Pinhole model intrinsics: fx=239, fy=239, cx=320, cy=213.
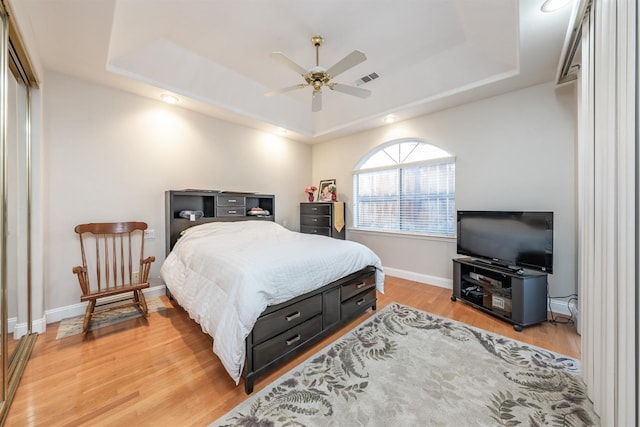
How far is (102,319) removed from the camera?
2.62m

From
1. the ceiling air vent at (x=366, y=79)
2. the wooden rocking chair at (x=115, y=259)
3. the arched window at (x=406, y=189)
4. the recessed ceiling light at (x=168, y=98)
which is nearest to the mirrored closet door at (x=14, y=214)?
the wooden rocking chair at (x=115, y=259)

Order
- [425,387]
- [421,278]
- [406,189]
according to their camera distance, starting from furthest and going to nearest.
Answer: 1. [406,189]
2. [421,278]
3. [425,387]

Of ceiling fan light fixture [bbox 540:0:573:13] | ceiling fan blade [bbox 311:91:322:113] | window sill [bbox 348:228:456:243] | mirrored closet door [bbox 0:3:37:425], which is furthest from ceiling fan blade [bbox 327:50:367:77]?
window sill [bbox 348:228:456:243]

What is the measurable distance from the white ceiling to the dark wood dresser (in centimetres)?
191

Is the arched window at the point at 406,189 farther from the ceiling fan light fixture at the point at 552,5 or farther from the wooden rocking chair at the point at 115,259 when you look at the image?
the wooden rocking chair at the point at 115,259

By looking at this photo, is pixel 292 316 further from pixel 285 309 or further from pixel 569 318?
pixel 569 318

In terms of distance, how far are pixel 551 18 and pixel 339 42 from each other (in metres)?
1.86

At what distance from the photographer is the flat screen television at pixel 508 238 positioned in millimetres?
2438

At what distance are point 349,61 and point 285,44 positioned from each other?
Result: 1062 millimetres

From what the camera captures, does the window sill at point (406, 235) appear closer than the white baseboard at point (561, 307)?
No

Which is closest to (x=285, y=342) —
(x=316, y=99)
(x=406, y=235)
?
(x=316, y=99)

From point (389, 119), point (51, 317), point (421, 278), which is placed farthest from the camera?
point (389, 119)

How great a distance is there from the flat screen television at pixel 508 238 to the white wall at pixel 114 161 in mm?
3614

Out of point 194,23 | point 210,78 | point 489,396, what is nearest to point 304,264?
point 489,396
